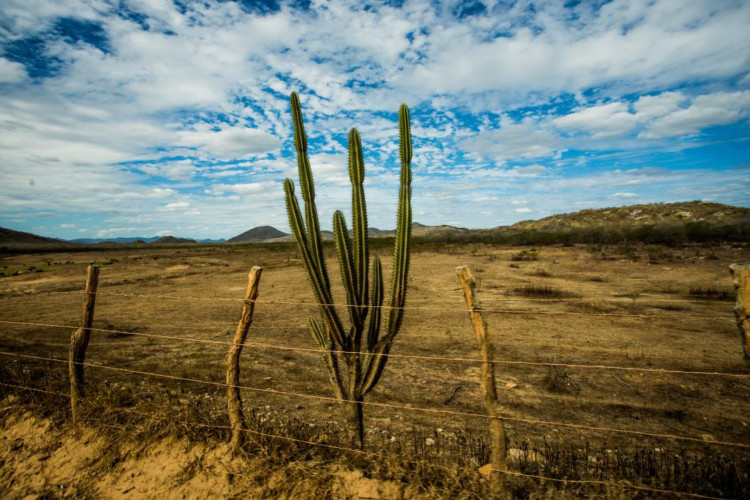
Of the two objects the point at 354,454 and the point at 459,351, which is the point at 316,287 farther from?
the point at 459,351

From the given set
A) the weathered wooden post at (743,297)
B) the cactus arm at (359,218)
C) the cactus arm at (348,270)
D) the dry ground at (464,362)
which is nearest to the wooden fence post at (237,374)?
the dry ground at (464,362)

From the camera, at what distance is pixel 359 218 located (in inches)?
174

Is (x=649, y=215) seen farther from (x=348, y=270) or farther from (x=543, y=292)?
(x=348, y=270)

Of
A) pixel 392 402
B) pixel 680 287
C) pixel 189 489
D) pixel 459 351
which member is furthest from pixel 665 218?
pixel 189 489

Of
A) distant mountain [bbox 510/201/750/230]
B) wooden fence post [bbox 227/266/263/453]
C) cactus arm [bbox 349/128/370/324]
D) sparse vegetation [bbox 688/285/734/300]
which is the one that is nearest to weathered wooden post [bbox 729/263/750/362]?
cactus arm [bbox 349/128/370/324]

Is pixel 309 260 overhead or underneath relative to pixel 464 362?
overhead

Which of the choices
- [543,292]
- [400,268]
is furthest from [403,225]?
[543,292]

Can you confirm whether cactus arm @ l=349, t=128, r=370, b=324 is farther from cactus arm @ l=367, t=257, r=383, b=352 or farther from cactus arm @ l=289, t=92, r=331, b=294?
cactus arm @ l=289, t=92, r=331, b=294

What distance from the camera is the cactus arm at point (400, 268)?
14.2 feet

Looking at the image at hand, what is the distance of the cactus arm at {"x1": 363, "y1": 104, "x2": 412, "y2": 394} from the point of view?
14.2ft

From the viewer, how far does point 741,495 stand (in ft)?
10.2

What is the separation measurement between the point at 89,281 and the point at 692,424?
8106 millimetres

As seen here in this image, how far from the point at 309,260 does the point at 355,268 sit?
0.56m

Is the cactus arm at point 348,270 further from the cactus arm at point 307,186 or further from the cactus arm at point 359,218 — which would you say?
the cactus arm at point 307,186
